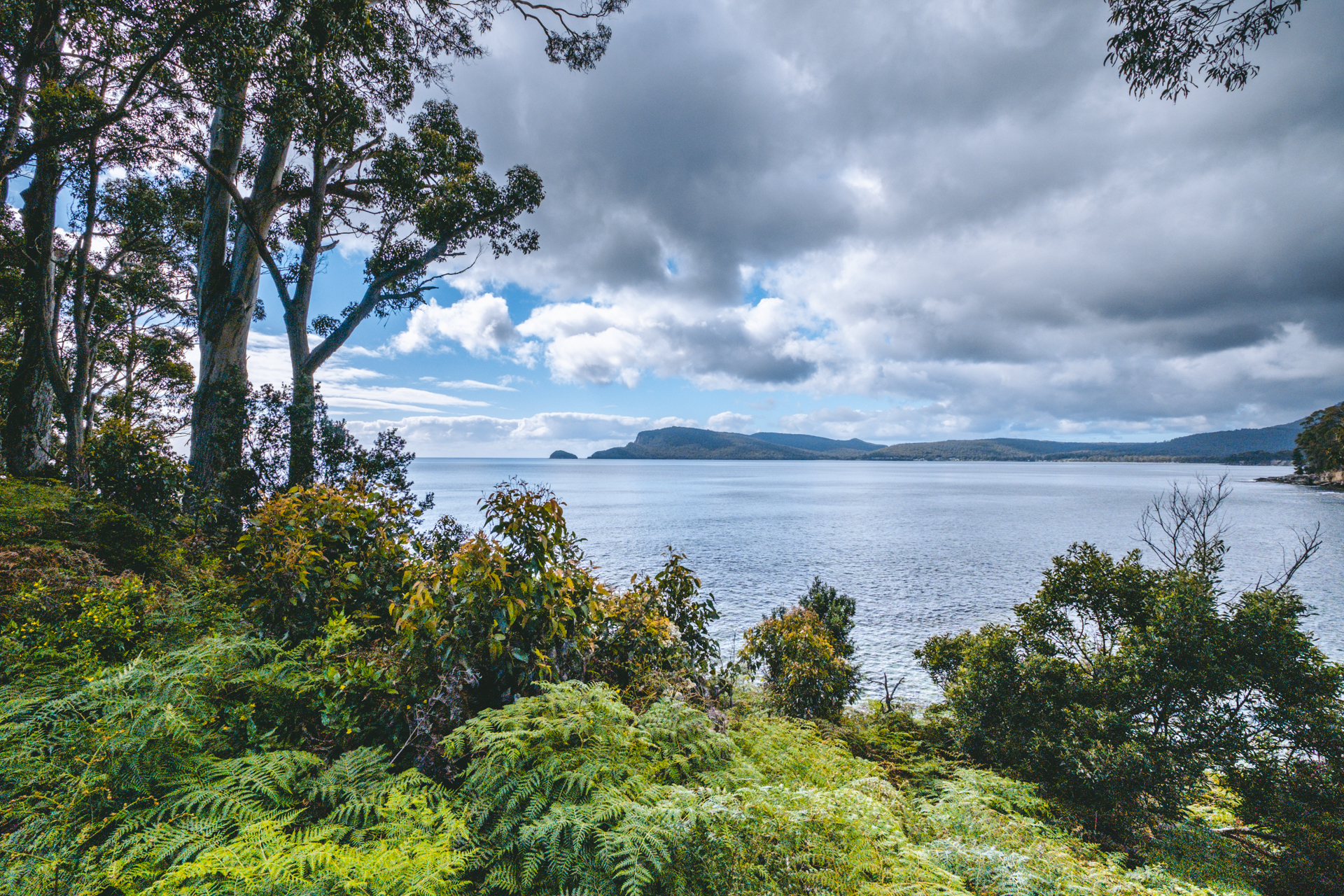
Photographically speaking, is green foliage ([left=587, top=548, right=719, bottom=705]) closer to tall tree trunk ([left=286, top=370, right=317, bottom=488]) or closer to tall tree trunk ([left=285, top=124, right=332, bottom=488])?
tall tree trunk ([left=286, top=370, right=317, bottom=488])

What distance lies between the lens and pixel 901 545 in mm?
36688

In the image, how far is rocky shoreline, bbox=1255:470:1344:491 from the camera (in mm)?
91062

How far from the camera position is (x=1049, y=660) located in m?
7.04

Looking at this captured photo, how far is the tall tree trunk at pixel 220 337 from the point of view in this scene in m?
10.2

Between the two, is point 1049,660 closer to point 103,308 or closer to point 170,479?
point 170,479

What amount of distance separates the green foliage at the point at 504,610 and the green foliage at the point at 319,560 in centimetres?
61

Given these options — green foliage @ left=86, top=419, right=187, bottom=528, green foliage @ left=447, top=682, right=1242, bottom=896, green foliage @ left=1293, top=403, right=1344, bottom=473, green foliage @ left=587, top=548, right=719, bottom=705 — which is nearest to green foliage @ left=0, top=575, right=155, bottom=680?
green foliage @ left=447, top=682, right=1242, bottom=896

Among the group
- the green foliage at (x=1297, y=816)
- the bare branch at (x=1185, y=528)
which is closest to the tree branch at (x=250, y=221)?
the green foliage at (x=1297, y=816)

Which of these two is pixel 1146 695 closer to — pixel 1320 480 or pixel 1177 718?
pixel 1177 718

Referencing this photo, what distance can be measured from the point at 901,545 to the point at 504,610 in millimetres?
38063

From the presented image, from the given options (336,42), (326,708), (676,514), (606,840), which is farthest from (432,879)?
(676,514)

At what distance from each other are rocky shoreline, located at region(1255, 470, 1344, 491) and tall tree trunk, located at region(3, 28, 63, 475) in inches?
6171

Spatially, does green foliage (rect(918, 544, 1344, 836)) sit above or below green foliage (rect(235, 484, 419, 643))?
below

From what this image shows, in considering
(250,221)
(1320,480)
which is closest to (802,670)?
(250,221)
